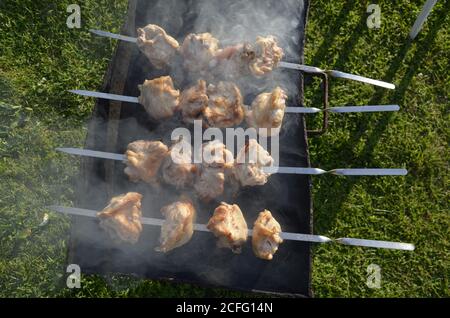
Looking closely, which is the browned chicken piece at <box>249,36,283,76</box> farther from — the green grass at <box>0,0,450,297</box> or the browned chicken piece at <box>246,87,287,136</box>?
the green grass at <box>0,0,450,297</box>

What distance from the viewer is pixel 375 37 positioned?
5.84 m

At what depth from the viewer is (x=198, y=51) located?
4035 millimetres

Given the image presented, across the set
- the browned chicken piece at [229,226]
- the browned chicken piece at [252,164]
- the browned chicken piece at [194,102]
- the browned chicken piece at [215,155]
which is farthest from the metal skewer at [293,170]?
the browned chicken piece at [194,102]

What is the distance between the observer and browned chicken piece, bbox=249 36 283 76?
4.04 metres

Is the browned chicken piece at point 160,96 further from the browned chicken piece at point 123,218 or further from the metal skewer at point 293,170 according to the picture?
the browned chicken piece at point 123,218

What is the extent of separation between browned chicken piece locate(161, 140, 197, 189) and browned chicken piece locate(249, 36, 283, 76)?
1038 millimetres

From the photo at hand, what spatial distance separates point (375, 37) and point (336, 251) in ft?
10.1

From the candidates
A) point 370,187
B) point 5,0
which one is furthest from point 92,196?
point 370,187

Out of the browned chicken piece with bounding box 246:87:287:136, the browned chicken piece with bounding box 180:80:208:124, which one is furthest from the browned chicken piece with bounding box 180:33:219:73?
the browned chicken piece with bounding box 246:87:287:136

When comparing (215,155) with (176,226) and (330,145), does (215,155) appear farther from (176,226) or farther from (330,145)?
(330,145)

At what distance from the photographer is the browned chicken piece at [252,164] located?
3785 mm

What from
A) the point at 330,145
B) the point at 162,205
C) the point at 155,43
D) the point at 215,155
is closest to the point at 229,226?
the point at 215,155

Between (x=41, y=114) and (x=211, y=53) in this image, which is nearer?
(x=211, y=53)
